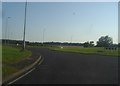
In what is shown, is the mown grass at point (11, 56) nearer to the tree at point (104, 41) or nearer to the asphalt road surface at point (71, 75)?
the asphalt road surface at point (71, 75)

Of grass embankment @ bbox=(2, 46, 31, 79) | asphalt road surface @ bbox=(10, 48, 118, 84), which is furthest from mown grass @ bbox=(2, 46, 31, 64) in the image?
asphalt road surface @ bbox=(10, 48, 118, 84)

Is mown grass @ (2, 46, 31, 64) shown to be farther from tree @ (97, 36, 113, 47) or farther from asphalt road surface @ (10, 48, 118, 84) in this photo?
tree @ (97, 36, 113, 47)

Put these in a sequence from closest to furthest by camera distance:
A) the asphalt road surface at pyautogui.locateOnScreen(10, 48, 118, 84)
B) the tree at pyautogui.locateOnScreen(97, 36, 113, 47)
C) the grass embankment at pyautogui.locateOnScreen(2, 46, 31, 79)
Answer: the asphalt road surface at pyautogui.locateOnScreen(10, 48, 118, 84) < the grass embankment at pyautogui.locateOnScreen(2, 46, 31, 79) < the tree at pyautogui.locateOnScreen(97, 36, 113, 47)

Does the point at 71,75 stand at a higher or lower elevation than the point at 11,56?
lower

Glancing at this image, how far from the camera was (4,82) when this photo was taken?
6164mm

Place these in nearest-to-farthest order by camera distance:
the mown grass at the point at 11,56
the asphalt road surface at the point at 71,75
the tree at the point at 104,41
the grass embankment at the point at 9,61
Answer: the asphalt road surface at the point at 71,75, the grass embankment at the point at 9,61, the mown grass at the point at 11,56, the tree at the point at 104,41

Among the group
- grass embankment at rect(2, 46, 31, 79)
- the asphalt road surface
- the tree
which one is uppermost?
the tree

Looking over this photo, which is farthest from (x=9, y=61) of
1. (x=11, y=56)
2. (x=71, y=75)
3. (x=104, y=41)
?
(x=104, y=41)

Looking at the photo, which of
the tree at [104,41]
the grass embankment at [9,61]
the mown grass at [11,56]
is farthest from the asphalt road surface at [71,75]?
the tree at [104,41]

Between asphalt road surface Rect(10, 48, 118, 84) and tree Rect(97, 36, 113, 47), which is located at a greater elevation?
tree Rect(97, 36, 113, 47)

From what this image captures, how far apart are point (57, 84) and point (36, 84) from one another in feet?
3.02

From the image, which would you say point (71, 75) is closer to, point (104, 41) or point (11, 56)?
point (11, 56)

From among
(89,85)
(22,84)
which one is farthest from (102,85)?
(22,84)

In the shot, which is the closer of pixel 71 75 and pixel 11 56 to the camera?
pixel 71 75
